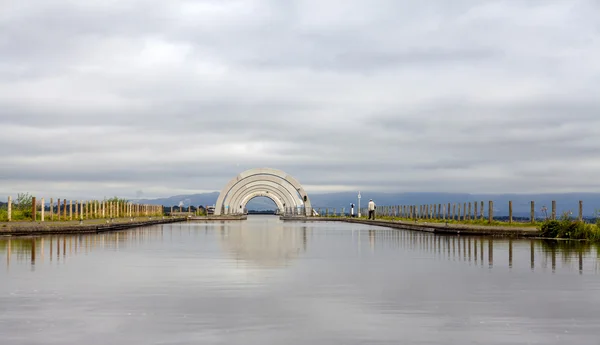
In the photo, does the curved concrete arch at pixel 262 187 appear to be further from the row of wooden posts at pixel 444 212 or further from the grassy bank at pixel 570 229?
the grassy bank at pixel 570 229

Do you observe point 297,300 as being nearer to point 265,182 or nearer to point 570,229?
point 570,229

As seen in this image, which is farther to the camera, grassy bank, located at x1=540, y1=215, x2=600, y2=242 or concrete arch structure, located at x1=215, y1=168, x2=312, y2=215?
concrete arch structure, located at x1=215, y1=168, x2=312, y2=215

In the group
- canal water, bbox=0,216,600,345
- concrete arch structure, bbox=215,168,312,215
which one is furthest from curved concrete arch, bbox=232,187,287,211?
canal water, bbox=0,216,600,345

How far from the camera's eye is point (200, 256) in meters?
17.7

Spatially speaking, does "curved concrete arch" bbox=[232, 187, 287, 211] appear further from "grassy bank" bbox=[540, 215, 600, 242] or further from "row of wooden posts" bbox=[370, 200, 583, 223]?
"grassy bank" bbox=[540, 215, 600, 242]

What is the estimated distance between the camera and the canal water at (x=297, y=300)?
23.5 ft

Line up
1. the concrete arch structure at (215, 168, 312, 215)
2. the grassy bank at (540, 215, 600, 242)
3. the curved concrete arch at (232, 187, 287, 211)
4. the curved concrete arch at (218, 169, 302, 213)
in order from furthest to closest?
A: the curved concrete arch at (232, 187, 287, 211) < the curved concrete arch at (218, 169, 302, 213) < the concrete arch structure at (215, 168, 312, 215) < the grassy bank at (540, 215, 600, 242)

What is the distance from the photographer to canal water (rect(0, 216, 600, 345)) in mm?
7148

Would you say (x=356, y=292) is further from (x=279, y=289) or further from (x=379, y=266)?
(x=379, y=266)

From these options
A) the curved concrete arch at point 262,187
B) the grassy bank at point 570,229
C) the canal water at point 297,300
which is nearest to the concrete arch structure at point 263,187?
the curved concrete arch at point 262,187

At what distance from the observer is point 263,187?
113 meters

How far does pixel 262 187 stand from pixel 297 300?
103949mm

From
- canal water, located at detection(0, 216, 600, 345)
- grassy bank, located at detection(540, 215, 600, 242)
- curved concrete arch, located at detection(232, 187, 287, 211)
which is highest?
curved concrete arch, located at detection(232, 187, 287, 211)

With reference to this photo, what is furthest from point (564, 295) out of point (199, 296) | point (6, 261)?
point (6, 261)
